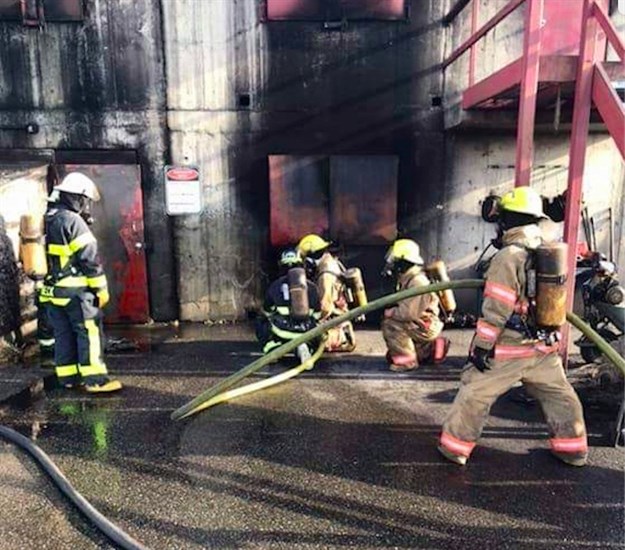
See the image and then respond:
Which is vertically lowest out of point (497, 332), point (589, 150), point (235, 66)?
point (497, 332)

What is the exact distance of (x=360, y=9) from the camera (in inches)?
279

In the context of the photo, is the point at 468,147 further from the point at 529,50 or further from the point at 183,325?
the point at 183,325

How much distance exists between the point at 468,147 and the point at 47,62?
576 centimetres

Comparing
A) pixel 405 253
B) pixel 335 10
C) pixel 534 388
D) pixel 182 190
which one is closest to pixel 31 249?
pixel 182 190

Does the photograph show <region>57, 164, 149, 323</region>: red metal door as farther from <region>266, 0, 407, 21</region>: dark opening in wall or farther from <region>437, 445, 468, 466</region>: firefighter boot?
<region>437, 445, 468, 466</region>: firefighter boot

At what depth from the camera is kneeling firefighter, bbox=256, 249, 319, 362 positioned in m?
5.55

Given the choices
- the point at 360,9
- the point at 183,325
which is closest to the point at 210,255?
Result: the point at 183,325

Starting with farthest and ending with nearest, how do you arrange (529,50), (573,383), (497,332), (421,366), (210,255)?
(210,255) < (421,366) < (573,383) < (529,50) < (497,332)

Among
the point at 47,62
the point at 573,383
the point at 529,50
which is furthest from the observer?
the point at 47,62

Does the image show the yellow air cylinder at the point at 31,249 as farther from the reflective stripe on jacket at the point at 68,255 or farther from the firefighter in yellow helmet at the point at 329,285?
the firefighter in yellow helmet at the point at 329,285

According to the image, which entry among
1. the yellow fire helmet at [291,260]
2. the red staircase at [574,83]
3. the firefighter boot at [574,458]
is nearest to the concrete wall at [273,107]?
the yellow fire helmet at [291,260]

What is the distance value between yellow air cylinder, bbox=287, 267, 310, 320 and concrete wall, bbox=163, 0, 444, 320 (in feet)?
6.62

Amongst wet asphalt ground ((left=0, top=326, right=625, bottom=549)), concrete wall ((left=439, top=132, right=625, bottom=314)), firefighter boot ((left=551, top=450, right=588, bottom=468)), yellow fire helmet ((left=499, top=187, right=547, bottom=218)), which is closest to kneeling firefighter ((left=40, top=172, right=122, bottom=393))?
wet asphalt ground ((left=0, top=326, right=625, bottom=549))

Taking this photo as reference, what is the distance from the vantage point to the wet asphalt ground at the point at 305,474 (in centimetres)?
304
